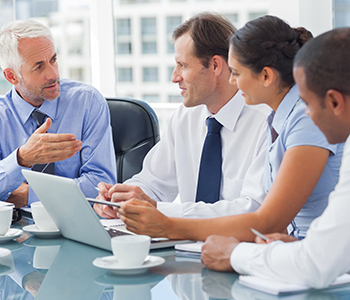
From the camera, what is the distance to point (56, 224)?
1474 millimetres

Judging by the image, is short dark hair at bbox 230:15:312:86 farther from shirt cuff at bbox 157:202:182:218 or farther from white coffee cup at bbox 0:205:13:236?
white coffee cup at bbox 0:205:13:236

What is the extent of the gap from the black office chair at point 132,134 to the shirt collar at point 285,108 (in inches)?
37.0

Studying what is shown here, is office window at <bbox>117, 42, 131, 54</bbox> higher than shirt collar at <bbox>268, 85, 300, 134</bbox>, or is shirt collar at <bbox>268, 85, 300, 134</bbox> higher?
shirt collar at <bbox>268, 85, 300, 134</bbox>

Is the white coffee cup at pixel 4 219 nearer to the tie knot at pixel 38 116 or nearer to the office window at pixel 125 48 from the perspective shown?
the tie knot at pixel 38 116

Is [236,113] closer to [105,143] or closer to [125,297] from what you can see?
[105,143]

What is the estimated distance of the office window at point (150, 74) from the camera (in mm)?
5562

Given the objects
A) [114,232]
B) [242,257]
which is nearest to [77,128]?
[114,232]

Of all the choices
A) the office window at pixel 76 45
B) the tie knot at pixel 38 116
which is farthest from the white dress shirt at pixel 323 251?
Answer: the office window at pixel 76 45

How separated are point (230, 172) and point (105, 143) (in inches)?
27.4

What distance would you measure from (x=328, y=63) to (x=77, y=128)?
159cm

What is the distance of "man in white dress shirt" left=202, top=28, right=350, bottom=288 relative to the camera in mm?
957

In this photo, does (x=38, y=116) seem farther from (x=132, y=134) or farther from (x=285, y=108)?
(x=285, y=108)

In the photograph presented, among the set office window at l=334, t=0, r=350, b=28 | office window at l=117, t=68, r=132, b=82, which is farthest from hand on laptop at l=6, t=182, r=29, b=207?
office window at l=117, t=68, r=132, b=82

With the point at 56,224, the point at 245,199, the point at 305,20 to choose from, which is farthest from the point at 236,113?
the point at 305,20
